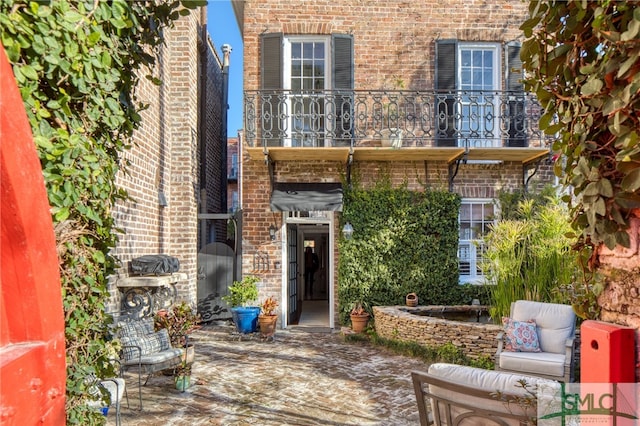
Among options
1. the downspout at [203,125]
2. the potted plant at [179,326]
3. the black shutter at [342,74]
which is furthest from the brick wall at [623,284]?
the downspout at [203,125]

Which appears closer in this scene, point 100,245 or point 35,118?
point 35,118

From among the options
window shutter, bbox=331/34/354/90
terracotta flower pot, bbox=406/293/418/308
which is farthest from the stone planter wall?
window shutter, bbox=331/34/354/90

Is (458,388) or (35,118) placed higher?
(35,118)

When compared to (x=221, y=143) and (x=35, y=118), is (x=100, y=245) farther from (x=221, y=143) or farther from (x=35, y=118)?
(x=221, y=143)

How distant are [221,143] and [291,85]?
451 centimetres

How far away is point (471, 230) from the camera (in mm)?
9102

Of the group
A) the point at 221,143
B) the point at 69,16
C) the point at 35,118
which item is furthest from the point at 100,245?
the point at 221,143

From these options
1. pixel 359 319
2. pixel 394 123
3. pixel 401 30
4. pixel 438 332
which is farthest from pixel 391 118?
pixel 438 332

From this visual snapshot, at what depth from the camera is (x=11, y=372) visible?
1192mm

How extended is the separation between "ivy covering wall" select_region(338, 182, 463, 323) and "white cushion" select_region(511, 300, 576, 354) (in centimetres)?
299

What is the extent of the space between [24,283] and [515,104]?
8978 millimetres

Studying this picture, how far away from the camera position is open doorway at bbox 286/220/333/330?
9.47 m

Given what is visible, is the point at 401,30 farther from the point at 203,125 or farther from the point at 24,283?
the point at 24,283

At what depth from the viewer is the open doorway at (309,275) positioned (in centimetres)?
947
